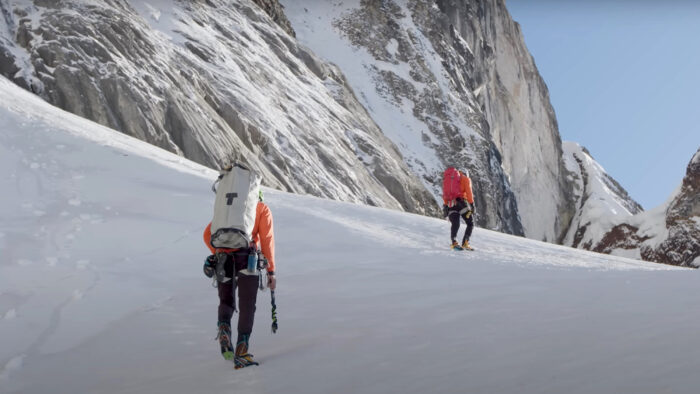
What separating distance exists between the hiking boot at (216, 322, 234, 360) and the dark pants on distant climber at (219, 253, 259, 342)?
7cm

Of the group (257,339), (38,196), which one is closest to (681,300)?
(257,339)

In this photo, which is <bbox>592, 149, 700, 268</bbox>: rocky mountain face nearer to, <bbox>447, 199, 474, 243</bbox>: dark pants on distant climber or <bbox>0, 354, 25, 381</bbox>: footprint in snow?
<bbox>447, 199, 474, 243</bbox>: dark pants on distant climber

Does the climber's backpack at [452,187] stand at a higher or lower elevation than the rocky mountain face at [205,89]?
lower

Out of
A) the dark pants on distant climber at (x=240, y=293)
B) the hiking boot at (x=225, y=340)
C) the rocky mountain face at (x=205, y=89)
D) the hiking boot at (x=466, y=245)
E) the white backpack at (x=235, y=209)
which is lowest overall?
the hiking boot at (x=225, y=340)

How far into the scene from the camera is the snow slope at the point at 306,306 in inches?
167

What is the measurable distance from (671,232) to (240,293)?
62.9m

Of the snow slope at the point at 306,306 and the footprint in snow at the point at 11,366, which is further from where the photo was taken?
the footprint in snow at the point at 11,366

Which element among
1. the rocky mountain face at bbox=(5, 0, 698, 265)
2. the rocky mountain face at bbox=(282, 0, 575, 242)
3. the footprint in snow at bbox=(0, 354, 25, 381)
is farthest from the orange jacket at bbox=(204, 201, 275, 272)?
the rocky mountain face at bbox=(282, 0, 575, 242)

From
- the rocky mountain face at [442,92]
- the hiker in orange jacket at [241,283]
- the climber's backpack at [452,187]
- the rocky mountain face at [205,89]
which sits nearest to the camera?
the hiker in orange jacket at [241,283]

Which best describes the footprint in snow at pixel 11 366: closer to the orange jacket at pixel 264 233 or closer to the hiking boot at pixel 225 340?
the hiking boot at pixel 225 340

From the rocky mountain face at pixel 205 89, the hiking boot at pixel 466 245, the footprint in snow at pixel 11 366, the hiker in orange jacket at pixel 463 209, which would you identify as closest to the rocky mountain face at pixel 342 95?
the rocky mountain face at pixel 205 89

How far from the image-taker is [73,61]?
22359 millimetres

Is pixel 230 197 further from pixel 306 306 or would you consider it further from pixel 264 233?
pixel 306 306

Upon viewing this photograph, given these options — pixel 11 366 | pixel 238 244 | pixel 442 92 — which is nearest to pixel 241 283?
pixel 238 244
